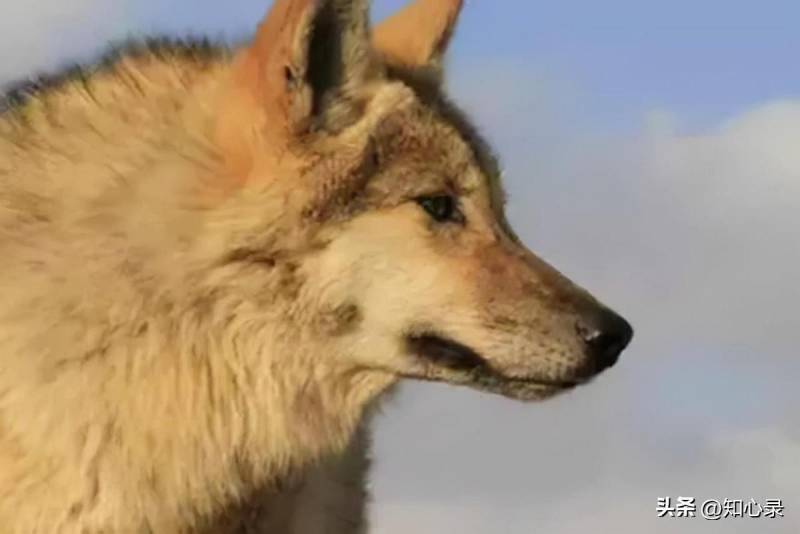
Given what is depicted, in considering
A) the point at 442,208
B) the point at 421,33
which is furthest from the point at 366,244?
the point at 421,33

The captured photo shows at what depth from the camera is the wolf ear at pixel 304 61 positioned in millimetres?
5348

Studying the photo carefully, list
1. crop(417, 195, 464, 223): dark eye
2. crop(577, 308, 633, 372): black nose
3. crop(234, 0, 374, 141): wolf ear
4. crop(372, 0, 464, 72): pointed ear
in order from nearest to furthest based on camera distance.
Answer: crop(234, 0, 374, 141): wolf ear, crop(577, 308, 633, 372): black nose, crop(417, 195, 464, 223): dark eye, crop(372, 0, 464, 72): pointed ear

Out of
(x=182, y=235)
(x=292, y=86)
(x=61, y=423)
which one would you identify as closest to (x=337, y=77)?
(x=292, y=86)

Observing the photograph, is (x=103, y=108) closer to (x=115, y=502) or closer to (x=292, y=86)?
(x=292, y=86)

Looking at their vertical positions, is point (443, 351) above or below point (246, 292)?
below

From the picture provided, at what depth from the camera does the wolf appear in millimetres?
5477

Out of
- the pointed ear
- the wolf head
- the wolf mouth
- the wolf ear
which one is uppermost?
the pointed ear

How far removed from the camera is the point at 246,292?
216 inches

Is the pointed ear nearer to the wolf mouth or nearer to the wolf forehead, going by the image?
the wolf forehead

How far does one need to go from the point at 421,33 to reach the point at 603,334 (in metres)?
1.61

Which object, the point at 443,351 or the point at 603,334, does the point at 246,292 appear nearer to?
the point at 443,351

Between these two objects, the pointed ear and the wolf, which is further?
the pointed ear

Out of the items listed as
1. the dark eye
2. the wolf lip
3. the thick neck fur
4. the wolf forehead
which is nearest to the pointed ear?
the wolf forehead

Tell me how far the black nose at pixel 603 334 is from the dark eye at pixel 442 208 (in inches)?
22.0
